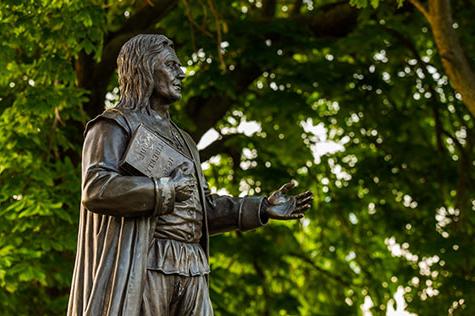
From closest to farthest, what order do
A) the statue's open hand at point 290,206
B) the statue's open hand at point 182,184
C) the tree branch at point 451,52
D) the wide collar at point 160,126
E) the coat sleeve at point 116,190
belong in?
the coat sleeve at point 116,190 < the statue's open hand at point 182,184 < the wide collar at point 160,126 < the statue's open hand at point 290,206 < the tree branch at point 451,52

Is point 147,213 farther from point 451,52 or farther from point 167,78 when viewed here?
point 451,52

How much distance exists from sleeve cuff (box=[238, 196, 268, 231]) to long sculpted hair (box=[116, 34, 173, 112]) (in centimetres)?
82

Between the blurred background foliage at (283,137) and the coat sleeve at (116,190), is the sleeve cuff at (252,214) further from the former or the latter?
the blurred background foliage at (283,137)

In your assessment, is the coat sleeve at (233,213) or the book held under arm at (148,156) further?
the coat sleeve at (233,213)

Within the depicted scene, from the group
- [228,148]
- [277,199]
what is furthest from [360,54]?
[277,199]

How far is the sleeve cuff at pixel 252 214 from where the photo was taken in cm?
738

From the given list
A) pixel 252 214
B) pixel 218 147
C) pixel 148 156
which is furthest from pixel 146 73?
pixel 218 147

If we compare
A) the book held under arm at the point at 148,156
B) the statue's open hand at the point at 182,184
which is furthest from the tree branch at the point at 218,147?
the statue's open hand at the point at 182,184

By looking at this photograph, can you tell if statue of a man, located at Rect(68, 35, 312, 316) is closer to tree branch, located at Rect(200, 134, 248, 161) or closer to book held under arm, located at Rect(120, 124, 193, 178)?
book held under arm, located at Rect(120, 124, 193, 178)

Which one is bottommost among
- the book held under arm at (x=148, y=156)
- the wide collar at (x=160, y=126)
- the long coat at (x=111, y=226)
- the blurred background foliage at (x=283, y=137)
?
the long coat at (x=111, y=226)

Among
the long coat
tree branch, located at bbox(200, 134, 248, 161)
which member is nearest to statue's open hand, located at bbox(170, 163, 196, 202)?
the long coat

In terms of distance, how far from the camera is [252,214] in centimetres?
738

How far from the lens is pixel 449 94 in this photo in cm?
Result: 1526

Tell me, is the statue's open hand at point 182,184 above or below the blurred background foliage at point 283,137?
below
